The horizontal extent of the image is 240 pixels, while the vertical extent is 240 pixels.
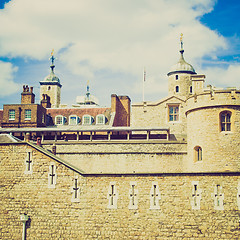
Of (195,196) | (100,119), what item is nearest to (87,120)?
(100,119)

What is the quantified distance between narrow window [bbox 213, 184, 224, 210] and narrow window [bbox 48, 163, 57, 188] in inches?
353

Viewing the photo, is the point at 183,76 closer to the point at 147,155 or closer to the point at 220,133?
the point at 147,155

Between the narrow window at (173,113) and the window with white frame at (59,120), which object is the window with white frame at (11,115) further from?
the narrow window at (173,113)

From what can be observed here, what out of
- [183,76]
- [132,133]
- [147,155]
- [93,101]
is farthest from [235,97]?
[93,101]

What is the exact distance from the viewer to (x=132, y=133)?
129ft

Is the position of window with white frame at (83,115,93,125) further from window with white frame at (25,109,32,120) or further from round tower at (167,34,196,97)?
round tower at (167,34,196,97)

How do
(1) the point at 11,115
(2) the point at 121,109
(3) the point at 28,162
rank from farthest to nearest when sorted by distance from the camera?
1. (2) the point at 121,109
2. (1) the point at 11,115
3. (3) the point at 28,162

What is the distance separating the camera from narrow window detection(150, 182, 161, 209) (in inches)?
810

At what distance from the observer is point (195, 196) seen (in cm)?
2045

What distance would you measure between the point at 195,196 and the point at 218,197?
47.7 inches

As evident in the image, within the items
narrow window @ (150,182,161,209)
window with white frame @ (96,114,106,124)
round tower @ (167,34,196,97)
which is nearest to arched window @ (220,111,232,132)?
narrow window @ (150,182,161,209)

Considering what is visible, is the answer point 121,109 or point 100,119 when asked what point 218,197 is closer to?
point 100,119

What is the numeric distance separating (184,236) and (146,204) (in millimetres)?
2583

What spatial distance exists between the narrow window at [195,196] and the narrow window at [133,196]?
3061 millimetres
